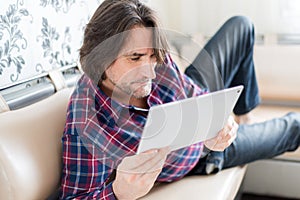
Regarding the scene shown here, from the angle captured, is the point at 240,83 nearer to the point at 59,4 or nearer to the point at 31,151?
the point at 59,4

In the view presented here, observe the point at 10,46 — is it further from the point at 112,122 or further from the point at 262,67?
the point at 262,67

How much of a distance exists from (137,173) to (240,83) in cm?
91

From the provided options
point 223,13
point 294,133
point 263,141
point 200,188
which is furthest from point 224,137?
point 223,13

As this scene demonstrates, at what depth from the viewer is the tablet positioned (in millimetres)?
1101

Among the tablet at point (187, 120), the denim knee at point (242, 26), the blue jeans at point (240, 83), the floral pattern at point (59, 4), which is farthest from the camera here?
the denim knee at point (242, 26)

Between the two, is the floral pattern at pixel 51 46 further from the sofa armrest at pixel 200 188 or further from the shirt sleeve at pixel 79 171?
the sofa armrest at pixel 200 188

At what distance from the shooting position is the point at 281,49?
218 centimetres

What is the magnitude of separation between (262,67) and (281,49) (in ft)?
0.39

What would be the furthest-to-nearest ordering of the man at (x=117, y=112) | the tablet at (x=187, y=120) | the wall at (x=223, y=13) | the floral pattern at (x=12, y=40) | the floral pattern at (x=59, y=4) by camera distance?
the wall at (x=223, y=13) < the floral pattern at (x=59, y=4) < the floral pattern at (x=12, y=40) < the man at (x=117, y=112) < the tablet at (x=187, y=120)

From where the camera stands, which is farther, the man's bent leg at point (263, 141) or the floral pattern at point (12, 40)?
the man's bent leg at point (263, 141)

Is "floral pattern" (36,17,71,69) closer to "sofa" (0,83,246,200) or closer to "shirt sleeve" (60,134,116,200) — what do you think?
"sofa" (0,83,246,200)

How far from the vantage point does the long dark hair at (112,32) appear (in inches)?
48.4

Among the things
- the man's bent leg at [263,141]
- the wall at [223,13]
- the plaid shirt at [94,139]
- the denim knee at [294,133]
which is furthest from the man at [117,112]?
the wall at [223,13]

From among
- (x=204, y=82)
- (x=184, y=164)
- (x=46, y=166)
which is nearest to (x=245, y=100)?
(x=204, y=82)
